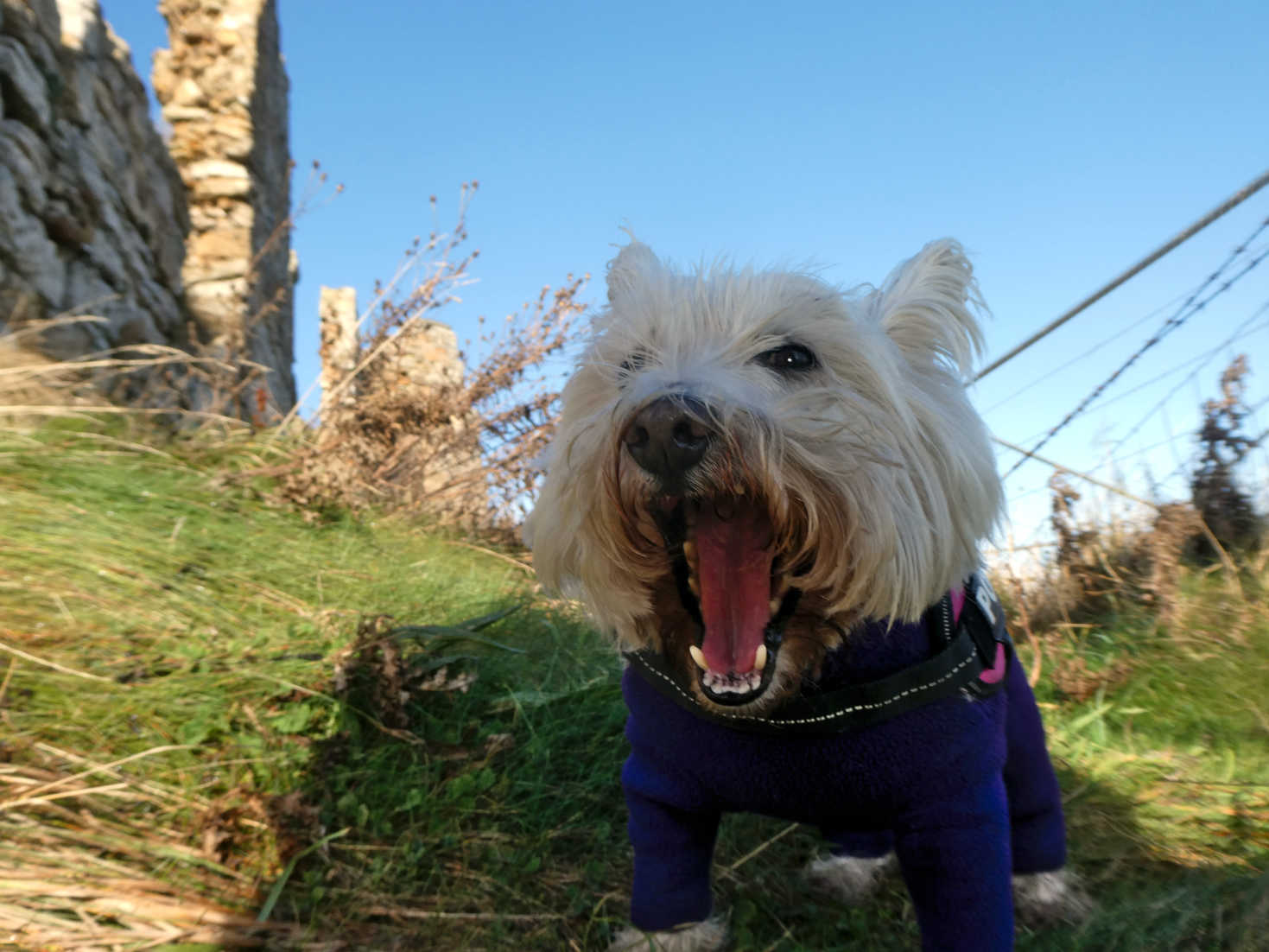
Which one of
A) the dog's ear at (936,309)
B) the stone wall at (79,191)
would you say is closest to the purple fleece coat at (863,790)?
the dog's ear at (936,309)

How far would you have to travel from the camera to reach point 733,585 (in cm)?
161

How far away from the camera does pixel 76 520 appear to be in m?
3.31

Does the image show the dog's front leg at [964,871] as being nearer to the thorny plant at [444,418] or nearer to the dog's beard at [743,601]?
the dog's beard at [743,601]

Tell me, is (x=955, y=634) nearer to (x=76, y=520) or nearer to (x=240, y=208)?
(x=76, y=520)

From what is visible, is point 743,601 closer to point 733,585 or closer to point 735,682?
point 733,585

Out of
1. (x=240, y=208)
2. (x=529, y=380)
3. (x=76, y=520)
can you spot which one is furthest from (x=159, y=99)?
(x=76, y=520)

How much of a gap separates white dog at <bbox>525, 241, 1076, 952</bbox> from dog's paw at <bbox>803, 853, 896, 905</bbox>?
0.61 metres

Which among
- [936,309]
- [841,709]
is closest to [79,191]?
[936,309]

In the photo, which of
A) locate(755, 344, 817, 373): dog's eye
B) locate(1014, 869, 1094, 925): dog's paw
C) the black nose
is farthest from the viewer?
locate(1014, 869, 1094, 925): dog's paw

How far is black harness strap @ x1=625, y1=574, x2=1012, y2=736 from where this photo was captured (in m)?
1.64

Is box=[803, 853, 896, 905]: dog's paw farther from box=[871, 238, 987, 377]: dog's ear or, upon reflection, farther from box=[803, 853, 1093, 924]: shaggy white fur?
box=[871, 238, 987, 377]: dog's ear

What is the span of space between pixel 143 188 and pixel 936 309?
836 centimetres

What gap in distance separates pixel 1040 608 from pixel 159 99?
34.9ft

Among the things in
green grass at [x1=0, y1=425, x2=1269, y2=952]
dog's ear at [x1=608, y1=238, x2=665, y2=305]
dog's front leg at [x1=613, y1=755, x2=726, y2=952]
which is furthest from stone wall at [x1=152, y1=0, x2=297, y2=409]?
dog's front leg at [x1=613, y1=755, x2=726, y2=952]
